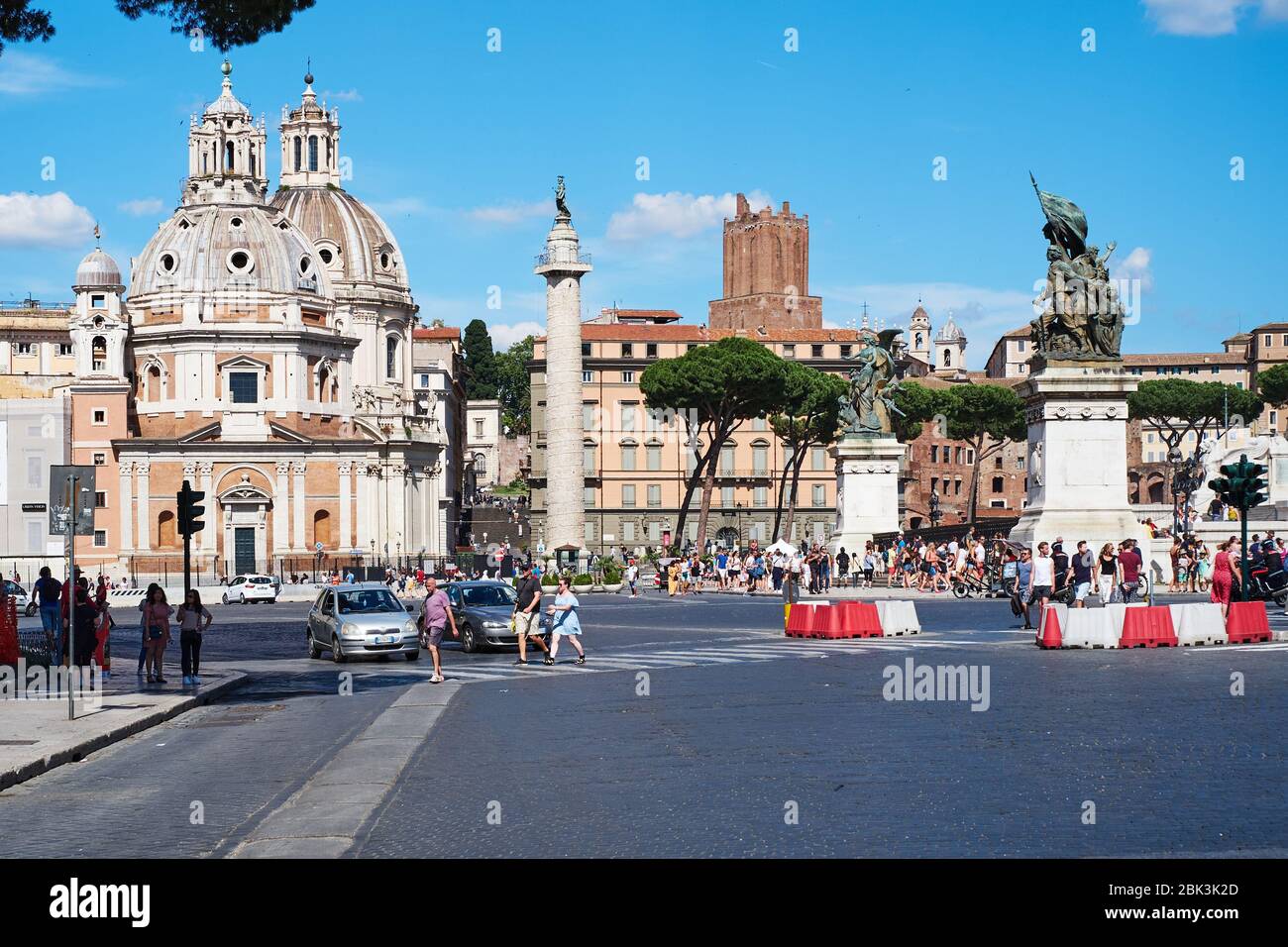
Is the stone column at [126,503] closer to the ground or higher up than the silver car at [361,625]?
higher up

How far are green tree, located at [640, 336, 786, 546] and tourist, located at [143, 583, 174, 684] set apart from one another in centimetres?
7220

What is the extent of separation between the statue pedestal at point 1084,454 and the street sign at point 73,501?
69.4ft

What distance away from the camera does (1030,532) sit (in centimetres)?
3500

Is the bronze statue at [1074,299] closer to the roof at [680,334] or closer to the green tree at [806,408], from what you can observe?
the green tree at [806,408]

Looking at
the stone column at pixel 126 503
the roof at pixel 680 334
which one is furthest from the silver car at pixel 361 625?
the roof at pixel 680 334

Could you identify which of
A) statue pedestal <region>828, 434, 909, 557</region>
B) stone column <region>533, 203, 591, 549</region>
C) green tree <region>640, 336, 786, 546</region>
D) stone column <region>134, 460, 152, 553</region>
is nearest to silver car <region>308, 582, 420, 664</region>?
statue pedestal <region>828, 434, 909, 557</region>

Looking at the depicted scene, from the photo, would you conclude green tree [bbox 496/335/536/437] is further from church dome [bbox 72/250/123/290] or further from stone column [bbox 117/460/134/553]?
stone column [bbox 117/460/134/553]

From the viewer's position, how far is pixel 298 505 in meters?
99.9

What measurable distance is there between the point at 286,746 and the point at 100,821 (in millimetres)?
4688

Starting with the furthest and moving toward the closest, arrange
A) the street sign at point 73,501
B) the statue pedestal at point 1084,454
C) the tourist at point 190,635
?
the statue pedestal at point 1084,454 → the tourist at point 190,635 → the street sign at point 73,501

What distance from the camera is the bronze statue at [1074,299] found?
3541cm

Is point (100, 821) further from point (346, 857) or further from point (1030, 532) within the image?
point (1030, 532)

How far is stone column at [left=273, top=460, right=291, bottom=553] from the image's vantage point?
9919cm
